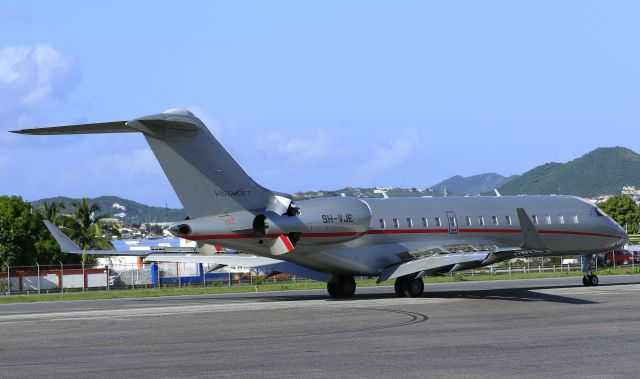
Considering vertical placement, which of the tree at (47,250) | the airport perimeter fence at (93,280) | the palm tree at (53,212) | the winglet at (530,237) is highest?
the palm tree at (53,212)

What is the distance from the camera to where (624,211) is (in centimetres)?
15900

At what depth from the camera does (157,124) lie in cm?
2747

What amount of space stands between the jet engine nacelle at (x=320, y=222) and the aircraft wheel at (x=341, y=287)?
239cm

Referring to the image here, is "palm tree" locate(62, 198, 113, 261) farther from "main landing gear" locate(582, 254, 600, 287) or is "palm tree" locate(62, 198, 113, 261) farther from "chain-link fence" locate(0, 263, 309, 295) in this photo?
"main landing gear" locate(582, 254, 600, 287)

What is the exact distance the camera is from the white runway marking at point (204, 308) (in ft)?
89.4

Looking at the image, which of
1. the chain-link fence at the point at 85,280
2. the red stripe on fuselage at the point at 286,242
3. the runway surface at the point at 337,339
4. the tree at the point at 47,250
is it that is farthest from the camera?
the tree at the point at 47,250

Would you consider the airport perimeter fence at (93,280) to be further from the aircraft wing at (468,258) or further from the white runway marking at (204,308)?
the white runway marking at (204,308)

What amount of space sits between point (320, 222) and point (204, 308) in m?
4.33

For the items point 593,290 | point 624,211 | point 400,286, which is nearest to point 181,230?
point 400,286

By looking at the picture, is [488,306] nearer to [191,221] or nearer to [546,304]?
[546,304]

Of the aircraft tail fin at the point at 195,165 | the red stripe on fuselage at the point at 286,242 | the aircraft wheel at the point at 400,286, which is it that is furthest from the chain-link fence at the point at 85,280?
the aircraft tail fin at the point at 195,165

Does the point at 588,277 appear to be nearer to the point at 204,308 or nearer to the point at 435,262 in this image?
the point at 435,262

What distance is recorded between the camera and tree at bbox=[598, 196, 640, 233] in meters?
157

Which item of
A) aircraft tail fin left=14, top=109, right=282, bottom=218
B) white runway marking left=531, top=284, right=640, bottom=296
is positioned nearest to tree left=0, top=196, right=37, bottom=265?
white runway marking left=531, top=284, right=640, bottom=296
